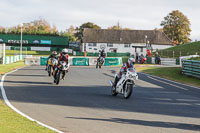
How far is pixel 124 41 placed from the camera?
107m

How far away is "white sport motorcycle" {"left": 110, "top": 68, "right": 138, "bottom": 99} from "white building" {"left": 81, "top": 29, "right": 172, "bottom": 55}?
92.1 m

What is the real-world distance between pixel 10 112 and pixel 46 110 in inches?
43.5

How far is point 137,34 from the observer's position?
355 ft

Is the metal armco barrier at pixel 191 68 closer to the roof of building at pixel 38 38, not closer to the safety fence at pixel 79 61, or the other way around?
the safety fence at pixel 79 61

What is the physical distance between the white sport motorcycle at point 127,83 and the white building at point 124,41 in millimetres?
92091

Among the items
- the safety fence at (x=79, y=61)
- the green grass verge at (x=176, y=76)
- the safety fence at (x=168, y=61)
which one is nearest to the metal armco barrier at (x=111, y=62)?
the safety fence at (x=79, y=61)

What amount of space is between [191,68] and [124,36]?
81434 millimetres

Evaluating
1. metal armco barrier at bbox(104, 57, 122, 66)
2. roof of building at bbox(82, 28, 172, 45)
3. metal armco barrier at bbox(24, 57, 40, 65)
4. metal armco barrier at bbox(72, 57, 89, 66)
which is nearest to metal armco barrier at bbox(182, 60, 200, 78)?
metal armco barrier at bbox(104, 57, 122, 66)

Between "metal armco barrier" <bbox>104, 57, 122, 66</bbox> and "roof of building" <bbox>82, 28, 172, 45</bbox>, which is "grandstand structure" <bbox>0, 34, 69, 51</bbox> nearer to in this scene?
"roof of building" <bbox>82, 28, 172, 45</bbox>

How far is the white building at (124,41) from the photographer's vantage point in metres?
106

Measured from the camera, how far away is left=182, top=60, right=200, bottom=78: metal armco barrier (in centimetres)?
2592

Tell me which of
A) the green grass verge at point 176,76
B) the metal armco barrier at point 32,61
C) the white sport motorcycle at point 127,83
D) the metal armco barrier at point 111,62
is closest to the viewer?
the white sport motorcycle at point 127,83

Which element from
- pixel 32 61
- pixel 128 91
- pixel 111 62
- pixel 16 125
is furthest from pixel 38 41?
pixel 16 125

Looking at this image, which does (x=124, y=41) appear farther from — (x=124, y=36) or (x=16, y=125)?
(x=16, y=125)
